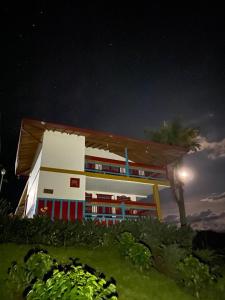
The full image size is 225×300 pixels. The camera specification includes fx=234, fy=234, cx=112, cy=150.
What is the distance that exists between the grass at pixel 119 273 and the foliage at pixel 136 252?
0.28 m

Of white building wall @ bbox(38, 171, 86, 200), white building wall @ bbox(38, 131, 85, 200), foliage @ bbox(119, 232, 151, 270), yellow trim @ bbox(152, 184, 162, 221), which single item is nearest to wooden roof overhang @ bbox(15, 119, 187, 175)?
white building wall @ bbox(38, 131, 85, 200)

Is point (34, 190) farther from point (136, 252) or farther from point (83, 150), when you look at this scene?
point (136, 252)

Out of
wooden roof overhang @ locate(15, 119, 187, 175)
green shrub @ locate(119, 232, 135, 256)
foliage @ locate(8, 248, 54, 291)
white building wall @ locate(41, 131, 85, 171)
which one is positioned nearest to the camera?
foliage @ locate(8, 248, 54, 291)

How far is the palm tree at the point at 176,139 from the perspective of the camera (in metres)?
27.7

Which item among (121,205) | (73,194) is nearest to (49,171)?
(73,194)

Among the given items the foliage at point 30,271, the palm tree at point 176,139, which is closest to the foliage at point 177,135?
the palm tree at point 176,139

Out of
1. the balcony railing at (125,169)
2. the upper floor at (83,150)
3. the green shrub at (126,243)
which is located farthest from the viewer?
the balcony railing at (125,169)

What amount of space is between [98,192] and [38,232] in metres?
13.7

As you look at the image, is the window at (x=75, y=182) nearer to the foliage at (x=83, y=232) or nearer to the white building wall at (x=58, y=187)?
the white building wall at (x=58, y=187)

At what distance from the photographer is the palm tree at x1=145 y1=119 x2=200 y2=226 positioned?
2769 cm

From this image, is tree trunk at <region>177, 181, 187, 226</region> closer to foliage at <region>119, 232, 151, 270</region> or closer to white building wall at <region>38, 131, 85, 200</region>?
white building wall at <region>38, 131, 85, 200</region>

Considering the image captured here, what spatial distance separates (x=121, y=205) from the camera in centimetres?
2170

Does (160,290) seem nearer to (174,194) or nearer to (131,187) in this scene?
(131,187)

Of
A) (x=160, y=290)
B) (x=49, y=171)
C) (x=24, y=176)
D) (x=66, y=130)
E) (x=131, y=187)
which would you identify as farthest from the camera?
(x=24, y=176)
